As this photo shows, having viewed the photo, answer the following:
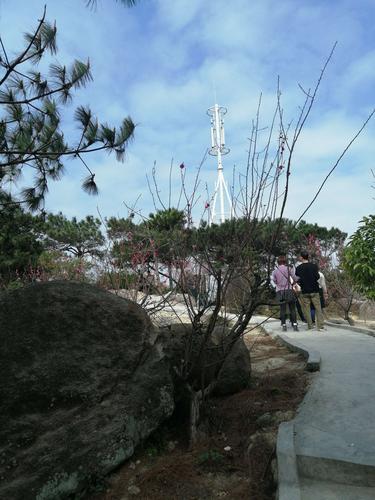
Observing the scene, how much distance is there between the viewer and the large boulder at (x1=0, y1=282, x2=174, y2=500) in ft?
9.53

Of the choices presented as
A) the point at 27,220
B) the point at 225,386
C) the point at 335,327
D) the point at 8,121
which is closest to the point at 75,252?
the point at 27,220

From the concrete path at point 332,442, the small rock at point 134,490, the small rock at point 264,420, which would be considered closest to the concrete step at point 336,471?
the concrete path at point 332,442

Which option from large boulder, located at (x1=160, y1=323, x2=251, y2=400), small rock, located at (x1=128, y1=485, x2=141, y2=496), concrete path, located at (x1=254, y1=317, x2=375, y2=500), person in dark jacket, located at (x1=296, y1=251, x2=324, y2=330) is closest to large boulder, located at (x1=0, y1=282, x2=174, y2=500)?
small rock, located at (x1=128, y1=485, x2=141, y2=496)

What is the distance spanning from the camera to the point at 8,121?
601 centimetres

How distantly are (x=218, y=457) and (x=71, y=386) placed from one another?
123cm

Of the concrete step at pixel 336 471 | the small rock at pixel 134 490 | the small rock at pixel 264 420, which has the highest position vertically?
the small rock at pixel 264 420

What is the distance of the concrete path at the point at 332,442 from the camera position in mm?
2643

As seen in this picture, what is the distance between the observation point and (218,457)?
3.26 meters

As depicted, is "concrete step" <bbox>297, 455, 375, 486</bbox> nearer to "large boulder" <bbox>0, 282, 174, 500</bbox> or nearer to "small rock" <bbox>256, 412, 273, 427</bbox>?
"small rock" <bbox>256, 412, 273, 427</bbox>

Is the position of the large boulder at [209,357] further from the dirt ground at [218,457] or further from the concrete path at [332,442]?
the concrete path at [332,442]

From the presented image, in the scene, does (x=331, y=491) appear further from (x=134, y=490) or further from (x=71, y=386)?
(x=71, y=386)

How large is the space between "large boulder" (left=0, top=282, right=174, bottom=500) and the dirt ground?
0.23 m

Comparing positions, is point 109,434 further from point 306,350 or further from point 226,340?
point 306,350

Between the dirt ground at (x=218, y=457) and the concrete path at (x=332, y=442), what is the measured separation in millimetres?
172
